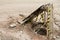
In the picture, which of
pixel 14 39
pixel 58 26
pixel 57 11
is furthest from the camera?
pixel 57 11

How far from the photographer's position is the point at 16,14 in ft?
25.5

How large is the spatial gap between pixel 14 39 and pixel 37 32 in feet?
2.57

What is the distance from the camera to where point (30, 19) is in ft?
20.2

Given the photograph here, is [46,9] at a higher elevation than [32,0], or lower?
higher

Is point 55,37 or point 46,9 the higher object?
point 46,9

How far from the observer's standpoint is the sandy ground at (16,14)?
5.72 meters

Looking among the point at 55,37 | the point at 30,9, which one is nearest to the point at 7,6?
the point at 30,9

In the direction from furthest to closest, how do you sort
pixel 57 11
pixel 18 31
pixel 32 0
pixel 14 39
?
pixel 32 0, pixel 57 11, pixel 18 31, pixel 14 39

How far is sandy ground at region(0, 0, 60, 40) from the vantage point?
572 centimetres

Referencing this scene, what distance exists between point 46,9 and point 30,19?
0.60 metres

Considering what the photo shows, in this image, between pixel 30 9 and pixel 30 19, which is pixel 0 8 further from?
pixel 30 19

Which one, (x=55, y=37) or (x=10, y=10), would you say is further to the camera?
(x=10, y=10)

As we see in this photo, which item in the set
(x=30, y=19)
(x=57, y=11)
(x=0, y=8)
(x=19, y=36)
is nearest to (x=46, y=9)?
(x=30, y=19)

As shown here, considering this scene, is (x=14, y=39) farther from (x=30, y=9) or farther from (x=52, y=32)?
(x=30, y=9)
